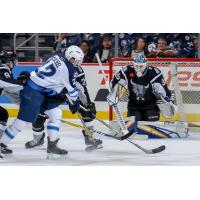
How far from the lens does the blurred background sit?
23.6 feet

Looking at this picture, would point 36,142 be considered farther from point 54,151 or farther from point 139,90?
point 139,90

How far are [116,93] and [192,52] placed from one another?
4.61ft

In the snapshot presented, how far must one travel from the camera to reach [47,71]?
522 centimetres

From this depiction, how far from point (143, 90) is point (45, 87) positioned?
4.68 feet

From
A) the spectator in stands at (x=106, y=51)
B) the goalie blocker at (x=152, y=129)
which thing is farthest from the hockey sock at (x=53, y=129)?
the spectator in stands at (x=106, y=51)

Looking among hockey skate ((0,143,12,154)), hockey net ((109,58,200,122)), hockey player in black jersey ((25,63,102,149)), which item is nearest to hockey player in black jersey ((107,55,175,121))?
hockey net ((109,58,200,122))

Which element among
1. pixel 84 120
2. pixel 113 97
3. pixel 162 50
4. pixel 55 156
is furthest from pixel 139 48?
pixel 55 156

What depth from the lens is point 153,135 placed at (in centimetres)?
638

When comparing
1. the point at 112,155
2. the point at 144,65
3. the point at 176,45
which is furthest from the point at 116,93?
the point at 176,45

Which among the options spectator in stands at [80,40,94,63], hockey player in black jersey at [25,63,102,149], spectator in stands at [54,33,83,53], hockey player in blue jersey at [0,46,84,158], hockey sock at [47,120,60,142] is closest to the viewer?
hockey player in blue jersey at [0,46,84,158]

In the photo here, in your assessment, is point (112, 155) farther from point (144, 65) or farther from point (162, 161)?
point (144, 65)

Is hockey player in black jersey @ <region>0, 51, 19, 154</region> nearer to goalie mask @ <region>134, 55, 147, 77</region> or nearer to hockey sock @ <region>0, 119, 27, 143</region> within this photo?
hockey sock @ <region>0, 119, 27, 143</region>

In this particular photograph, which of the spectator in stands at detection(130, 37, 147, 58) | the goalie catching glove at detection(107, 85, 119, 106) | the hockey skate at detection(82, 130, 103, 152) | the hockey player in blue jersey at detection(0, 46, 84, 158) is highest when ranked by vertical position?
the spectator in stands at detection(130, 37, 147, 58)

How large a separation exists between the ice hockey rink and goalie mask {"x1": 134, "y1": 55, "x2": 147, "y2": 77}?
0.60 m
